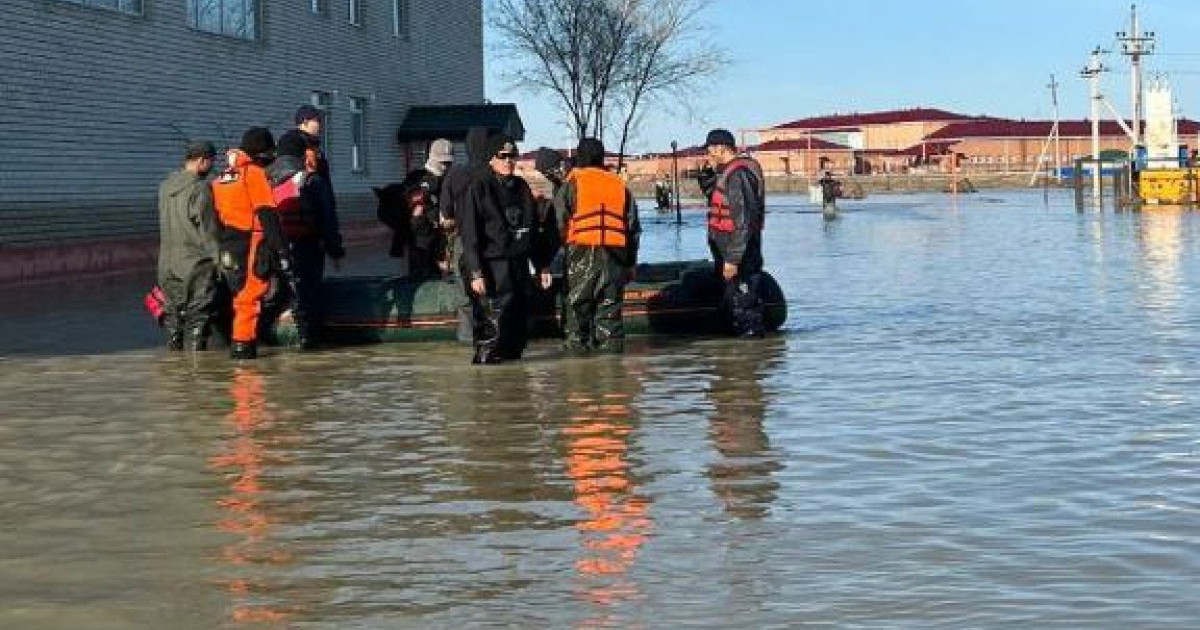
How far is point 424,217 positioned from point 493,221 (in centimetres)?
241

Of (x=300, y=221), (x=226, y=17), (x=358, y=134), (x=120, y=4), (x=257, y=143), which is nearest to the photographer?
(x=257, y=143)

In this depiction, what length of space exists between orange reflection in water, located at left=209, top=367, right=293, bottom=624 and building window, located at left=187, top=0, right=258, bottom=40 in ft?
65.7

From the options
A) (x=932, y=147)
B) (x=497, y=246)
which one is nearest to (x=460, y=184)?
(x=497, y=246)

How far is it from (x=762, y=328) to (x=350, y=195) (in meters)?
24.5

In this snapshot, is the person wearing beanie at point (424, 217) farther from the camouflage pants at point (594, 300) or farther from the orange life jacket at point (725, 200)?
the orange life jacket at point (725, 200)

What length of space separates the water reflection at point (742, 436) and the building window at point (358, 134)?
85.9ft

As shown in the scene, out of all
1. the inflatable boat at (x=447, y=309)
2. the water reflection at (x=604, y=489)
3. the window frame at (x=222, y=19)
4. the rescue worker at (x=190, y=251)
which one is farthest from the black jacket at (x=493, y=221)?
the window frame at (x=222, y=19)

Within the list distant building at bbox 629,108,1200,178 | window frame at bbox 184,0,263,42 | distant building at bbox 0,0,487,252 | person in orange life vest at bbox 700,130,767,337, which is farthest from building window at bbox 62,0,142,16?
distant building at bbox 629,108,1200,178

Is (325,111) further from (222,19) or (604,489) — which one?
(604,489)

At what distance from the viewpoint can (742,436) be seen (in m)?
9.10

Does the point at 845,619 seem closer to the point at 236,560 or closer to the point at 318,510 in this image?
the point at 236,560

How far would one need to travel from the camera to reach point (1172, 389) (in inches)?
427

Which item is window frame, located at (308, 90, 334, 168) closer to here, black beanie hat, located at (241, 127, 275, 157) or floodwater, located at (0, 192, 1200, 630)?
floodwater, located at (0, 192, 1200, 630)

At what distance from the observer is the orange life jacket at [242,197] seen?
43.2 feet
